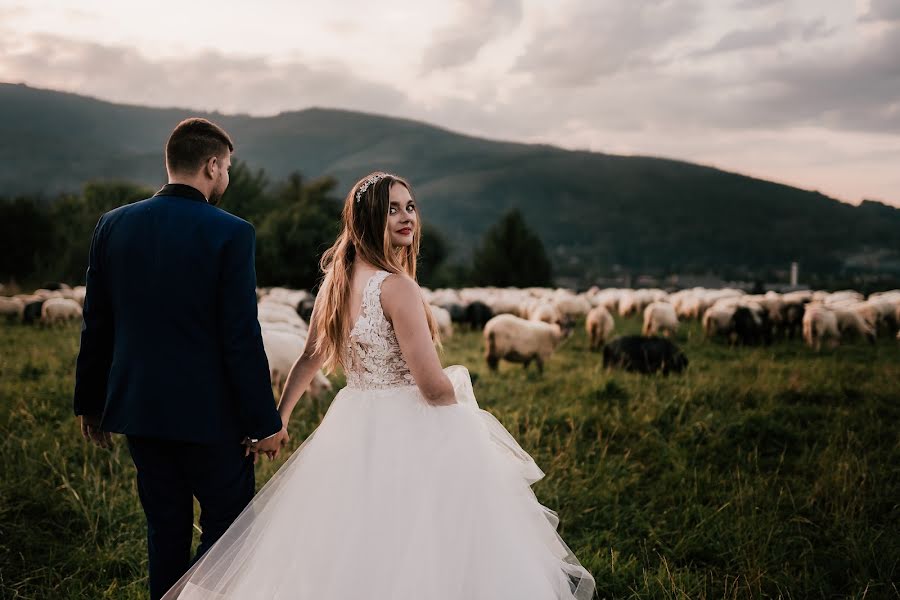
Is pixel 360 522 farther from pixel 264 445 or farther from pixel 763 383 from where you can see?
pixel 763 383

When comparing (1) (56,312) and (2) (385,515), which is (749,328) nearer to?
(2) (385,515)

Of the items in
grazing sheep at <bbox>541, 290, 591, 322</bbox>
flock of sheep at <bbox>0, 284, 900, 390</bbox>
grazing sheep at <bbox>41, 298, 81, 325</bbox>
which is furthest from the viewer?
grazing sheep at <bbox>541, 290, 591, 322</bbox>

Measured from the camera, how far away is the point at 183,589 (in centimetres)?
237

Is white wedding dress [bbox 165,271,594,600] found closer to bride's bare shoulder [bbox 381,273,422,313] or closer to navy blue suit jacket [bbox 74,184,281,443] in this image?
bride's bare shoulder [bbox 381,273,422,313]

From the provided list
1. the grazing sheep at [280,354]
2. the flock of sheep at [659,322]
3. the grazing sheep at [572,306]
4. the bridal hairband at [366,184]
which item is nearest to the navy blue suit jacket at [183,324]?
the bridal hairband at [366,184]

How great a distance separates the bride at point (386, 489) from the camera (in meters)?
2.26

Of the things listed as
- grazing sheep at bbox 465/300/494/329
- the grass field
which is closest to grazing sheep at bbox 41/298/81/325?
the grass field

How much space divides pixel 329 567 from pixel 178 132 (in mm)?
1897

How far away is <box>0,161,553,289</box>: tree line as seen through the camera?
130ft

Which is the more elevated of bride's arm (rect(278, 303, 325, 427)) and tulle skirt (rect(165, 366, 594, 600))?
bride's arm (rect(278, 303, 325, 427))

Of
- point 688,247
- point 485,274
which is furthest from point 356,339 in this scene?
point 688,247

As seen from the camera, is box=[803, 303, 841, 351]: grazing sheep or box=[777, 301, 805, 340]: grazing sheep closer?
box=[803, 303, 841, 351]: grazing sheep

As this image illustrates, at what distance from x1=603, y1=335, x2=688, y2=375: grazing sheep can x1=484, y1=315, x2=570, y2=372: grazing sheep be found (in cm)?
128

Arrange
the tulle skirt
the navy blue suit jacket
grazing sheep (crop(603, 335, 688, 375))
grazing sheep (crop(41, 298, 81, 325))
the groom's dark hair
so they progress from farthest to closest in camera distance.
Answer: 1. grazing sheep (crop(41, 298, 81, 325))
2. grazing sheep (crop(603, 335, 688, 375))
3. the groom's dark hair
4. the navy blue suit jacket
5. the tulle skirt
